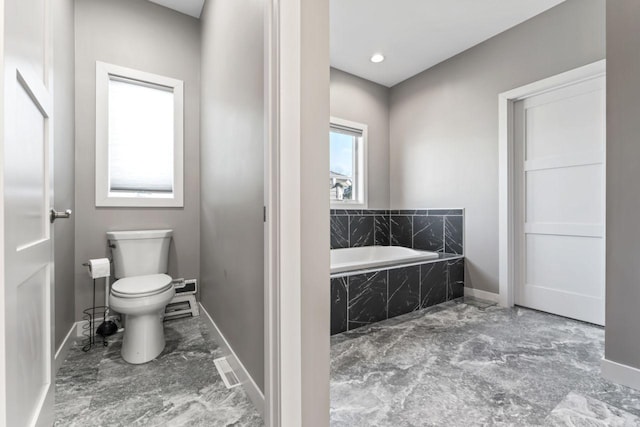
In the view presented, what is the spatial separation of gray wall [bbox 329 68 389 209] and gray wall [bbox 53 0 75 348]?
2.43 m

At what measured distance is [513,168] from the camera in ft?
9.01

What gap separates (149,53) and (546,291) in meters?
3.99

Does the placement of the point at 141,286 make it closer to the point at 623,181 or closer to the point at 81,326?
the point at 81,326

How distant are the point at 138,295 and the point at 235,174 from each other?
0.88 meters

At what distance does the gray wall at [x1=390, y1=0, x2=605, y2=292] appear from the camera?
2367 mm

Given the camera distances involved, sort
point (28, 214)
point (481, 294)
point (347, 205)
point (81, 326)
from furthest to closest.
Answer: point (347, 205) → point (481, 294) → point (81, 326) → point (28, 214)

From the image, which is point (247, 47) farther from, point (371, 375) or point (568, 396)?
point (568, 396)

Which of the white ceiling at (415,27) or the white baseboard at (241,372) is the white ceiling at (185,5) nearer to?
the white ceiling at (415,27)

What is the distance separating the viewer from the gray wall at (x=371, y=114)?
356 centimetres

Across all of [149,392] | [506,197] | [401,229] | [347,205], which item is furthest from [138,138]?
[506,197]

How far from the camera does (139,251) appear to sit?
217cm

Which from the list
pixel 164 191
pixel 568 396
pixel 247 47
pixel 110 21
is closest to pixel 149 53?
pixel 110 21

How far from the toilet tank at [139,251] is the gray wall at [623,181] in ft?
9.37

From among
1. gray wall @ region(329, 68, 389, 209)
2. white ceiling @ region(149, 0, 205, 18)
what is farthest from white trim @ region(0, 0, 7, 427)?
gray wall @ region(329, 68, 389, 209)
